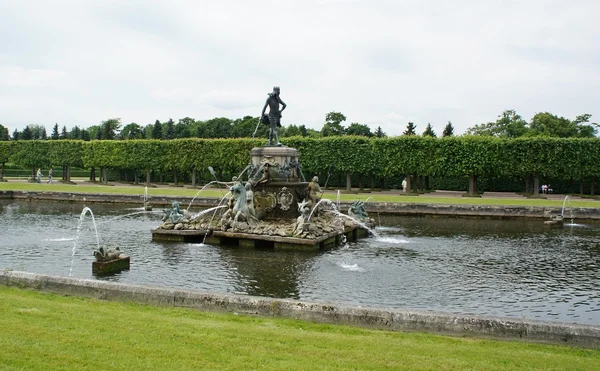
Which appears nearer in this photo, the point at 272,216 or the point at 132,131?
the point at 272,216

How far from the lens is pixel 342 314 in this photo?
28.7 feet

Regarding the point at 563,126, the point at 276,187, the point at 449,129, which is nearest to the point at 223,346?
the point at 276,187

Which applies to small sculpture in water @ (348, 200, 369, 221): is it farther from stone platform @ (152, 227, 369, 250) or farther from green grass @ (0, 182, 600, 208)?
green grass @ (0, 182, 600, 208)

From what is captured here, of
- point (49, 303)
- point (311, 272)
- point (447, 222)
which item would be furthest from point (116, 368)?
point (447, 222)

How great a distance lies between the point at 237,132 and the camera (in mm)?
92875

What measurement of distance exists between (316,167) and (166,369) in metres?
44.6

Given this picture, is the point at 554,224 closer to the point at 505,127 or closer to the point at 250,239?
the point at 250,239

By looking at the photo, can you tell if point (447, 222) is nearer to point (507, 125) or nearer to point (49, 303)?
point (49, 303)

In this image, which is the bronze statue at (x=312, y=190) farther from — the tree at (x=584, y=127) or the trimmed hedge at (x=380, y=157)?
the tree at (x=584, y=127)

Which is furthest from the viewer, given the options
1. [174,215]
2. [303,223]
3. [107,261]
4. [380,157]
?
[380,157]

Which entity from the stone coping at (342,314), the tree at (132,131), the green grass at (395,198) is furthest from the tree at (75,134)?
the stone coping at (342,314)

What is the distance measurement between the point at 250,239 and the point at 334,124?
70.5 metres

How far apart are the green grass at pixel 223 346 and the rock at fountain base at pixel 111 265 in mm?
4583

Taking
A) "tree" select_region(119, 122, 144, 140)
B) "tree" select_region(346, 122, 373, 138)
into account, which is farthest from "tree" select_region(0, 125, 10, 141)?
"tree" select_region(346, 122, 373, 138)
